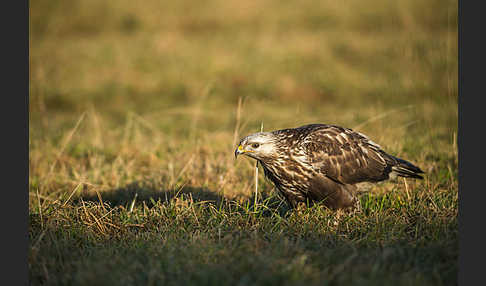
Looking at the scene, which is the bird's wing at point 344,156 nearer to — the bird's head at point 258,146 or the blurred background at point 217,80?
the bird's head at point 258,146

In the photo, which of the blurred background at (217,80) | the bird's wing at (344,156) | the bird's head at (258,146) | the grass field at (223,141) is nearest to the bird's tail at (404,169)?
the bird's wing at (344,156)

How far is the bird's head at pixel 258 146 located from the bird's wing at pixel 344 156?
31 centimetres

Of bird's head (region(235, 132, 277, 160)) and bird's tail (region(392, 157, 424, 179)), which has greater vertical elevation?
bird's head (region(235, 132, 277, 160))

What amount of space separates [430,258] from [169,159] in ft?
11.7

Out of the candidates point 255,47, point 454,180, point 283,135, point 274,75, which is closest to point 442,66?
point 454,180

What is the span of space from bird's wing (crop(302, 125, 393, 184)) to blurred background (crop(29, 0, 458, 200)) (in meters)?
0.81

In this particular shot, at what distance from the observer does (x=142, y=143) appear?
A: 20.4 feet

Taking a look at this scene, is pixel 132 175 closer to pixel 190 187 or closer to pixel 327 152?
pixel 190 187

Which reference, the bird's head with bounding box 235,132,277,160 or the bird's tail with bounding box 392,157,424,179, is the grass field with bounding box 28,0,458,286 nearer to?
the bird's tail with bounding box 392,157,424,179

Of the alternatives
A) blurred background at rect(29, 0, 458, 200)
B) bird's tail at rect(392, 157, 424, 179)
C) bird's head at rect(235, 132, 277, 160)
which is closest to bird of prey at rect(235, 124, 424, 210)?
bird's head at rect(235, 132, 277, 160)

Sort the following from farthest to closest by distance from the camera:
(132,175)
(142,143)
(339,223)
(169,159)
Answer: (142,143) < (169,159) < (132,175) < (339,223)

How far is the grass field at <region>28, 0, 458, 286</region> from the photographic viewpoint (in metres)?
2.84

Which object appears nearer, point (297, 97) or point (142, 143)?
point (142, 143)

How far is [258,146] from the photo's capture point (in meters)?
3.80
